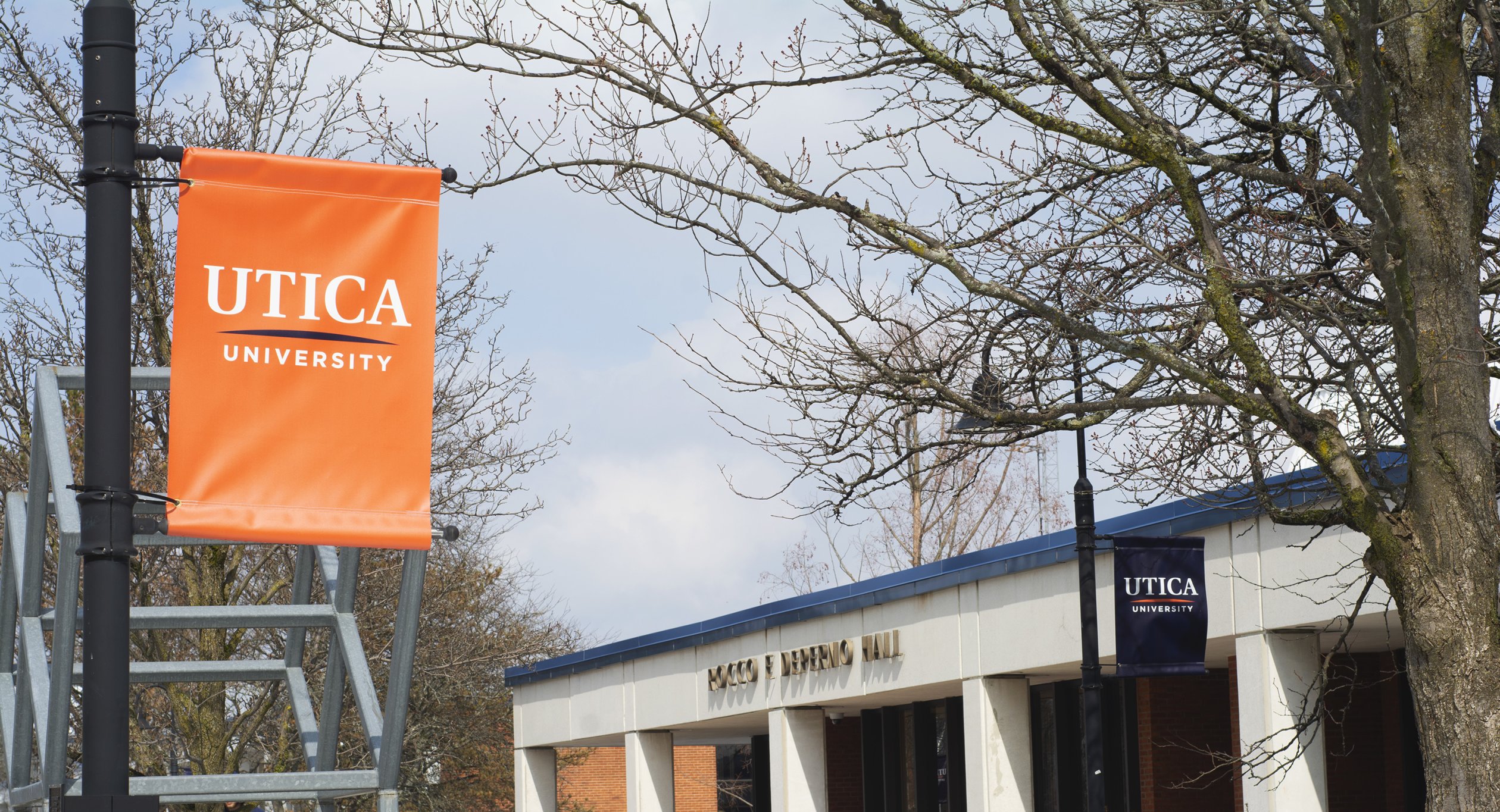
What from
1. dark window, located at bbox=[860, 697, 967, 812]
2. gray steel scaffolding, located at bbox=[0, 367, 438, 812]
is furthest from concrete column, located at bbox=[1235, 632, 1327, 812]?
gray steel scaffolding, located at bbox=[0, 367, 438, 812]

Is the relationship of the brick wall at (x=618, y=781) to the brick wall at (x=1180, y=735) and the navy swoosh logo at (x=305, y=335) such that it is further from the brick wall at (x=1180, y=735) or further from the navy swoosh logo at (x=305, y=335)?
the navy swoosh logo at (x=305, y=335)

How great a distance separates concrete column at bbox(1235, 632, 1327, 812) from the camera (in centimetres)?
1700

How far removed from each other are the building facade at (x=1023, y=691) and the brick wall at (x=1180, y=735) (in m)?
0.03

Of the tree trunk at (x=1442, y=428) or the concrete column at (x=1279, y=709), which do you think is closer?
the tree trunk at (x=1442, y=428)

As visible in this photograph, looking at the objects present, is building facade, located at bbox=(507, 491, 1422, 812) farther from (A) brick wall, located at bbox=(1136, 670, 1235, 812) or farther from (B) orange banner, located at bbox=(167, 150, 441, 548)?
(B) orange banner, located at bbox=(167, 150, 441, 548)

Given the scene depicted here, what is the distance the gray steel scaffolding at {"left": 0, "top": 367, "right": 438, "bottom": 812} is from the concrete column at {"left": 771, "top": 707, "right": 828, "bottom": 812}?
1841cm

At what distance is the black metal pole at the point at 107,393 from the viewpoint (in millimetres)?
4543

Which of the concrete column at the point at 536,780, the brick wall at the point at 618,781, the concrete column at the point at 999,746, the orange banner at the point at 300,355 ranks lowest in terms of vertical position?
the brick wall at the point at 618,781

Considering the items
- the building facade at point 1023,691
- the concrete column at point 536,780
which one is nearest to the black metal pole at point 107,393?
the building facade at point 1023,691

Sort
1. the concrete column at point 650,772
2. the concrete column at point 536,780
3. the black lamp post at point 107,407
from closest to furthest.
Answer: the black lamp post at point 107,407, the concrete column at point 650,772, the concrete column at point 536,780

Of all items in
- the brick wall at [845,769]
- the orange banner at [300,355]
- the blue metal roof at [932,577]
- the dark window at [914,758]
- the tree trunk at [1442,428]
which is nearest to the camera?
the orange banner at [300,355]

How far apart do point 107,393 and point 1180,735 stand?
19039 millimetres

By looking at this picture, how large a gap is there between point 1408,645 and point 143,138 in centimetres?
1407

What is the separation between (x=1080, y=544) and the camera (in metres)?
15.8
